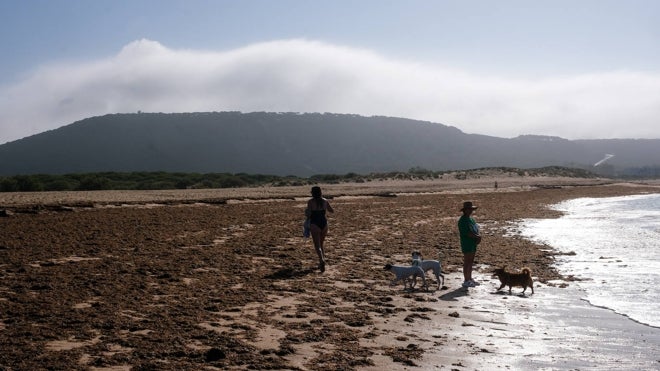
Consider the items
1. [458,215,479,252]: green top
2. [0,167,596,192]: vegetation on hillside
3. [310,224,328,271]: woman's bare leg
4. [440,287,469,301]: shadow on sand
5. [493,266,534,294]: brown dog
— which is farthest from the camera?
[0,167,596,192]: vegetation on hillside

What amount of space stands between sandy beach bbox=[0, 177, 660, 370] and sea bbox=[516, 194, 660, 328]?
1.51ft

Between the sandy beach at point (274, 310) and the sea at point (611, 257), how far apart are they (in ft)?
1.51

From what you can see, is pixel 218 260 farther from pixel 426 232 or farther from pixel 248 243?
pixel 426 232

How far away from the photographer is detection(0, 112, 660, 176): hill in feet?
467

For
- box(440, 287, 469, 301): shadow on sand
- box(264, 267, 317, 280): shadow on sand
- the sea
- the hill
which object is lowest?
the sea

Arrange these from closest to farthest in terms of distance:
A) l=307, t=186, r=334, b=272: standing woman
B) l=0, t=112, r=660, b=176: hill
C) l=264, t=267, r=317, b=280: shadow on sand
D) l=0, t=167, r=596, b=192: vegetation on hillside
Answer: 1. l=264, t=267, r=317, b=280: shadow on sand
2. l=307, t=186, r=334, b=272: standing woman
3. l=0, t=167, r=596, b=192: vegetation on hillside
4. l=0, t=112, r=660, b=176: hill

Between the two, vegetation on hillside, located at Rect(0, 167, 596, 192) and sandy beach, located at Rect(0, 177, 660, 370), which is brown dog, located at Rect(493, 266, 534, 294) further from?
vegetation on hillside, located at Rect(0, 167, 596, 192)

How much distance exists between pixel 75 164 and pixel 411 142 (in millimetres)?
98501

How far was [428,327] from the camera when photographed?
7473 millimetres

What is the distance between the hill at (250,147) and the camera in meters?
142

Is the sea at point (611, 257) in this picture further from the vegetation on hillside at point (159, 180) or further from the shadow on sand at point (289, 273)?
the vegetation on hillside at point (159, 180)

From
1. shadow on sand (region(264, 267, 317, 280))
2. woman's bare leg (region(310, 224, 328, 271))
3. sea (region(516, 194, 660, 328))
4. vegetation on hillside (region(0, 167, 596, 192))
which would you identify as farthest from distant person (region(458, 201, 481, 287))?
vegetation on hillside (region(0, 167, 596, 192))

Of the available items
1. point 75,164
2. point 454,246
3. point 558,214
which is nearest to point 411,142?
point 75,164

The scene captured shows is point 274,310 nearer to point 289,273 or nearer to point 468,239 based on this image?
point 289,273
